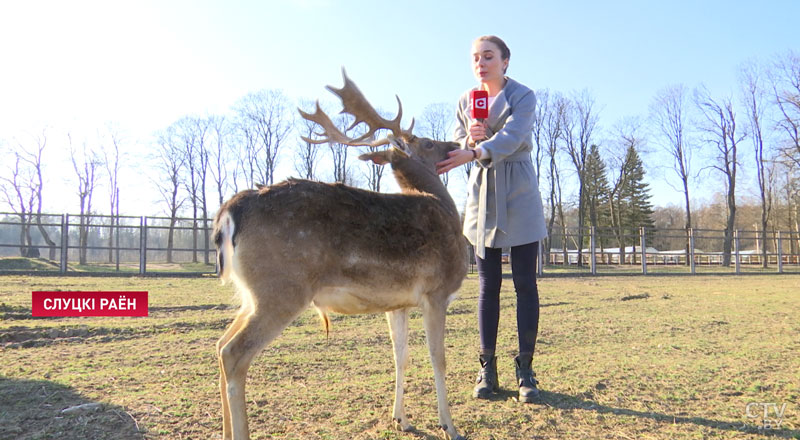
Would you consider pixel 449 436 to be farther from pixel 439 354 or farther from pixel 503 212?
pixel 503 212

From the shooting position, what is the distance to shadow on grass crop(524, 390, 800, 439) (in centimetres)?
327

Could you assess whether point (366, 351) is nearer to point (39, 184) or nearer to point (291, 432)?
point (291, 432)

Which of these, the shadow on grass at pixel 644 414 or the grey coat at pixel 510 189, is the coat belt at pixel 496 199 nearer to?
the grey coat at pixel 510 189

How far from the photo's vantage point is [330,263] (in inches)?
118

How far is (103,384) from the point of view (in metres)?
4.30

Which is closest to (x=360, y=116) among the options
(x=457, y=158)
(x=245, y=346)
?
(x=457, y=158)

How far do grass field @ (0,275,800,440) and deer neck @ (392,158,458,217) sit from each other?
1719 mm

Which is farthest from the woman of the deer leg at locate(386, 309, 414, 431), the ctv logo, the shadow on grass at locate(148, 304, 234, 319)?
the shadow on grass at locate(148, 304, 234, 319)

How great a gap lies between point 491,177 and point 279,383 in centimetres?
269

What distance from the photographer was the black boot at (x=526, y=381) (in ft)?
12.6

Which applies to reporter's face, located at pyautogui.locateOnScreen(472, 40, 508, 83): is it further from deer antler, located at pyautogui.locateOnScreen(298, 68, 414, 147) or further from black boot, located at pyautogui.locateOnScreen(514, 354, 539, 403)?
black boot, located at pyautogui.locateOnScreen(514, 354, 539, 403)

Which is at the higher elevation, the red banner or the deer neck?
the deer neck

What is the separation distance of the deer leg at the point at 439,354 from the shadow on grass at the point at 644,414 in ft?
3.03

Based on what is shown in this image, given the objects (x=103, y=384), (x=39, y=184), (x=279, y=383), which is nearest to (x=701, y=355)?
(x=279, y=383)
